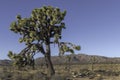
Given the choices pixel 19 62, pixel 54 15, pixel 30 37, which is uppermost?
pixel 54 15

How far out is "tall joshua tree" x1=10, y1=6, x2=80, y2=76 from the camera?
1219 inches

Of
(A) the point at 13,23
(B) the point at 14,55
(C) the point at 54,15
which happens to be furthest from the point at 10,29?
(C) the point at 54,15

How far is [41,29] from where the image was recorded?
31.7 meters

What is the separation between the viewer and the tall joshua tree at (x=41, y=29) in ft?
102

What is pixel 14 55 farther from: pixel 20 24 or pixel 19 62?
pixel 20 24

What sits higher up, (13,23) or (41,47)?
(13,23)

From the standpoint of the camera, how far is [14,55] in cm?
3077

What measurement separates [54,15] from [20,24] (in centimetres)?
365

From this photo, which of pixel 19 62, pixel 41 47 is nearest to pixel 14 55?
pixel 19 62

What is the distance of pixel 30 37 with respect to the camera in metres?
31.4

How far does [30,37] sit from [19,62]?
2841 mm

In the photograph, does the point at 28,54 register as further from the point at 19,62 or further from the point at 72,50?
the point at 72,50

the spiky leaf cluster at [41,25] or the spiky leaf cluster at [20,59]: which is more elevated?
the spiky leaf cluster at [41,25]

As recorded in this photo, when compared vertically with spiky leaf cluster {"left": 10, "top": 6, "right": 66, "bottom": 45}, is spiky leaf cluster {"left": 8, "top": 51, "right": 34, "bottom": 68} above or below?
below
